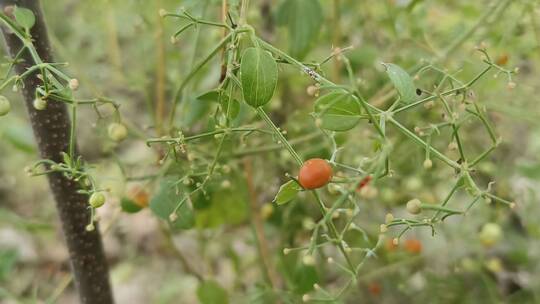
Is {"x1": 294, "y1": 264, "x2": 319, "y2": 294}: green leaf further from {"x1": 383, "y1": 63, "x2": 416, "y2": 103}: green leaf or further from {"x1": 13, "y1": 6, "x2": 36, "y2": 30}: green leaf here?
{"x1": 13, "y1": 6, "x2": 36, "y2": 30}: green leaf

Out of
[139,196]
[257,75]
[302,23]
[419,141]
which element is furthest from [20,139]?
[419,141]

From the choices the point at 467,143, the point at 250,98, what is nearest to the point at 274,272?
the point at 467,143

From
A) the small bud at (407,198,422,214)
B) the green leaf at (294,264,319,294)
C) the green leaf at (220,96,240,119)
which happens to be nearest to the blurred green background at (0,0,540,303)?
the green leaf at (294,264,319,294)

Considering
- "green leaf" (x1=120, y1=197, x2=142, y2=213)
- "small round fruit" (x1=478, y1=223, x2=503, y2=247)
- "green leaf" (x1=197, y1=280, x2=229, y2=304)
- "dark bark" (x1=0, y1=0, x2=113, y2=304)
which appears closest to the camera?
"dark bark" (x1=0, y1=0, x2=113, y2=304)

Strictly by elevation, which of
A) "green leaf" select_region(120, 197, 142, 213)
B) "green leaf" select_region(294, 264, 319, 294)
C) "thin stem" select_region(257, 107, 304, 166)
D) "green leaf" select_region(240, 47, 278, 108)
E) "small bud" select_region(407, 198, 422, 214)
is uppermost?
"green leaf" select_region(240, 47, 278, 108)

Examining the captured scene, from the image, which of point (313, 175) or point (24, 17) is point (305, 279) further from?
point (24, 17)

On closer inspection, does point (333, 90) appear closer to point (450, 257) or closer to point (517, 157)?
point (450, 257)

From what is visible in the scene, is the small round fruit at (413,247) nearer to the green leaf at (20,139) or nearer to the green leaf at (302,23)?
the green leaf at (302,23)
